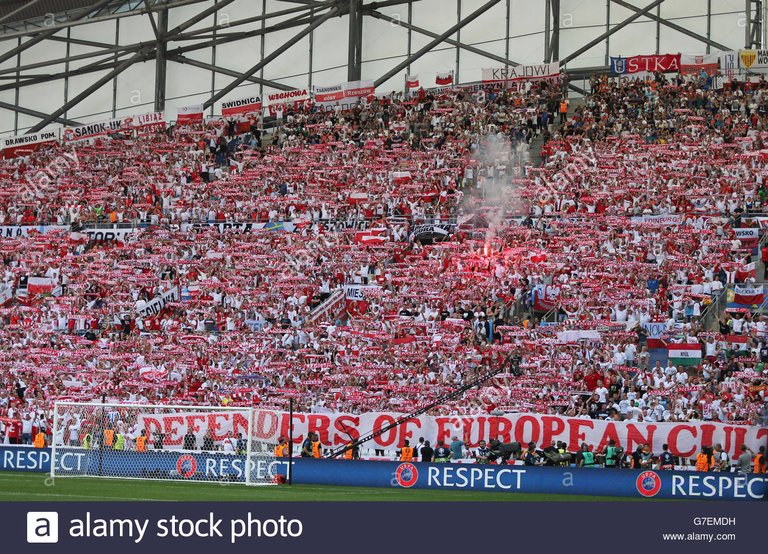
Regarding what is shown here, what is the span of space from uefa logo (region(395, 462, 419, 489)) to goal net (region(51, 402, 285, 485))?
2278 millimetres

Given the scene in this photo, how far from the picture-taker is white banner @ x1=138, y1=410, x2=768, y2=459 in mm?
26391

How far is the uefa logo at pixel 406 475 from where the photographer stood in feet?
81.8

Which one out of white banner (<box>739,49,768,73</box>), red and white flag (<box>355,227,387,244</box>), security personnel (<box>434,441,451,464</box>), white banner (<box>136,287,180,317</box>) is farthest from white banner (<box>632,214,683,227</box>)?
white banner (<box>136,287,180,317</box>)

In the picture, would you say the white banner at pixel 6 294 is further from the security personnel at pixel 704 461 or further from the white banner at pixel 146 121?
the security personnel at pixel 704 461

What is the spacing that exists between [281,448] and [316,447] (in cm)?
187

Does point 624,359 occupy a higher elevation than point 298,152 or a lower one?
lower

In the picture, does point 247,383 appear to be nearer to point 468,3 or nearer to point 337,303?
point 337,303

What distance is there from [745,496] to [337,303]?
17292 millimetres

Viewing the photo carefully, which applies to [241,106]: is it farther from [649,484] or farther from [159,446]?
[649,484]

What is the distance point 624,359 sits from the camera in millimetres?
31469

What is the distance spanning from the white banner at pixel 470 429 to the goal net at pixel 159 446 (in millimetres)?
48

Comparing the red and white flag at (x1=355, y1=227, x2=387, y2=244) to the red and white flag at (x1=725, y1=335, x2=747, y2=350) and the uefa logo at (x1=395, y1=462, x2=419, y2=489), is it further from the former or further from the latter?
the uefa logo at (x1=395, y1=462, x2=419, y2=489)

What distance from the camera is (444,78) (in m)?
51.2

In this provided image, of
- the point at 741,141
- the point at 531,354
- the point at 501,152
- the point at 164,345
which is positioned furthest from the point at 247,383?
the point at 741,141
